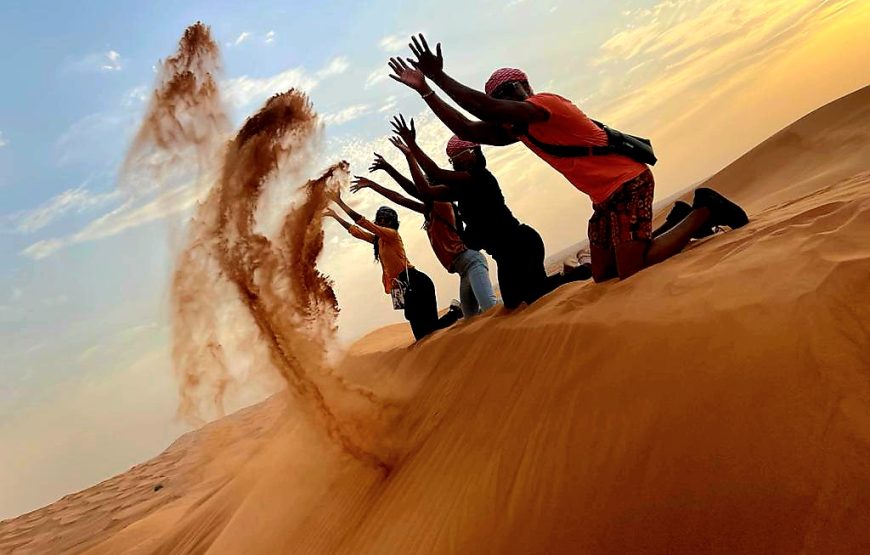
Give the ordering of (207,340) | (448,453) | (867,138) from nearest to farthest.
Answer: (448,453), (207,340), (867,138)

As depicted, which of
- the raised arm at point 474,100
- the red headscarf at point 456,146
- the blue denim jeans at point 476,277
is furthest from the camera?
the blue denim jeans at point 476,277

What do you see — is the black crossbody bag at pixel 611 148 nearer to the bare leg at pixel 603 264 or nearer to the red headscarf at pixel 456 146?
the bare leg at pixel 603 264

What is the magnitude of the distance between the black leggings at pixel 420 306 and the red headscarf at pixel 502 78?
3.17m

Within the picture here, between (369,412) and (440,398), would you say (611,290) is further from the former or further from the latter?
(369,412)

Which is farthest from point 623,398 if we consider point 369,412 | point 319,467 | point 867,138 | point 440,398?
point 867,138

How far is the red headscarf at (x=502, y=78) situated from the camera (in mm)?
4172

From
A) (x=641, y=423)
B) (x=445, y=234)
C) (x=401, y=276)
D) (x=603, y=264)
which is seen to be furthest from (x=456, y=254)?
(x=641, y=423)

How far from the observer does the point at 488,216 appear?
5.42m

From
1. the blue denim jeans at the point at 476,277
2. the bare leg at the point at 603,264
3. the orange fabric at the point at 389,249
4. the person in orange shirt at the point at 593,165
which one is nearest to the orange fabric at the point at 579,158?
the person in orange shirt at the point at 593,165

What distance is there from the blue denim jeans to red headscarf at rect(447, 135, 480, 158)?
45.4 inches

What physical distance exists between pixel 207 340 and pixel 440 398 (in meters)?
2.03

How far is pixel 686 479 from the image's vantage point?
227 cm

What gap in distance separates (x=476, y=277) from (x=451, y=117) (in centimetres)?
246

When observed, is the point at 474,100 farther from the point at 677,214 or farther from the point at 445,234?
the point at 445,234
